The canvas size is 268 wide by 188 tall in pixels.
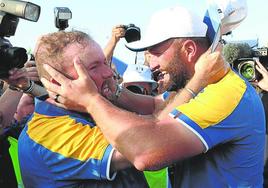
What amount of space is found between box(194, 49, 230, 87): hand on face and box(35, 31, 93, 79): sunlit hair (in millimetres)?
611

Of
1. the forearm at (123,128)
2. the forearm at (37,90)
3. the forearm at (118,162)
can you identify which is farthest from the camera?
the forearm at (37,90)

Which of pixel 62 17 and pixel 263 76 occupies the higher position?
pixel 62 17

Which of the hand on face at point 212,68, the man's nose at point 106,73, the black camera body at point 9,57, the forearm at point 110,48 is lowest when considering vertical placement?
the forearm at point 110,48

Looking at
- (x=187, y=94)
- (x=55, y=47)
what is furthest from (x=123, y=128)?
(x=55, y=47)

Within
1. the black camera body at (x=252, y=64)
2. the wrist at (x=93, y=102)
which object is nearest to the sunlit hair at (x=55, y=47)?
the wrist at (x=93, y=102)

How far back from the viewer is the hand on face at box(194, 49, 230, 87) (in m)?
2.40

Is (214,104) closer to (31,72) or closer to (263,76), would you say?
(31,72)

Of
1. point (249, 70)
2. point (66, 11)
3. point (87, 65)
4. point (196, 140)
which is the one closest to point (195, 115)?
point (196, 140)

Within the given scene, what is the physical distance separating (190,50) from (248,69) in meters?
2.17

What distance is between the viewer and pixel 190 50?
2570 mm

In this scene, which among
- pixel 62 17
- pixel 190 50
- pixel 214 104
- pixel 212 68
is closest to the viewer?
pixel 214 104

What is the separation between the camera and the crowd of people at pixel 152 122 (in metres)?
2.07

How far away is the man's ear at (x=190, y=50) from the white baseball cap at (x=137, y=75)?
3323 millimetres

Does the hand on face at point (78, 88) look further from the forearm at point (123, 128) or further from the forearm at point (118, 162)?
the forearm at point (118, 162)
